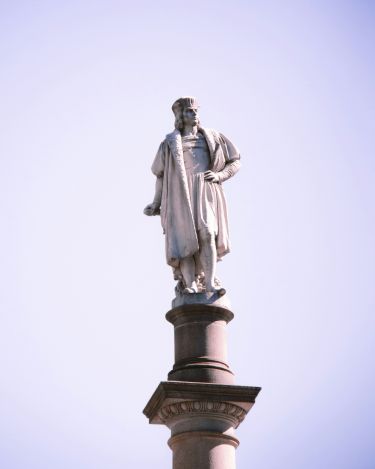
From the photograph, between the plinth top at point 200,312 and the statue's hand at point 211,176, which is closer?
the plinth top at point 200,312

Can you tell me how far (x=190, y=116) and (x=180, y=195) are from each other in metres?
1.52

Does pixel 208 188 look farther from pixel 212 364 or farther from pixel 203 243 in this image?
pixel 212 364

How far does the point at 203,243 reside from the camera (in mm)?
14945

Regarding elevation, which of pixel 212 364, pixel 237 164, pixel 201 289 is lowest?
pixel 212 364

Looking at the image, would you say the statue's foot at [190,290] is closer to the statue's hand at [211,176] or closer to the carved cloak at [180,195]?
the carved cloak at [180,195]

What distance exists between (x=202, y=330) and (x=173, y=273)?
1377mm

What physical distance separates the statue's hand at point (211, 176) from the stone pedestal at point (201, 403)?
2.59 metres

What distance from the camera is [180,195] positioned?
50.1 feet

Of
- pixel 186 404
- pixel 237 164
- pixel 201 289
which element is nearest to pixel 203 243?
pixel 201 289

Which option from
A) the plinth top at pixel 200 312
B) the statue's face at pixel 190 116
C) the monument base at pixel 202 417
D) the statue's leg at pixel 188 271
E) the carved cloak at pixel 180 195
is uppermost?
the statue's face at pixel 190 116

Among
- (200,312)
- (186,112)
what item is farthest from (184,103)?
(200,312)

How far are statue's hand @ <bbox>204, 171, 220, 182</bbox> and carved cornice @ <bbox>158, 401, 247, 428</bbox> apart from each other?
12.7 feet

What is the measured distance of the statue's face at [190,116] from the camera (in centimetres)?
1591

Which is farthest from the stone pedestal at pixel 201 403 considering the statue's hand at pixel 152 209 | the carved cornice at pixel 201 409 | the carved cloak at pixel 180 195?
the statue's hand at pixel 152 209
